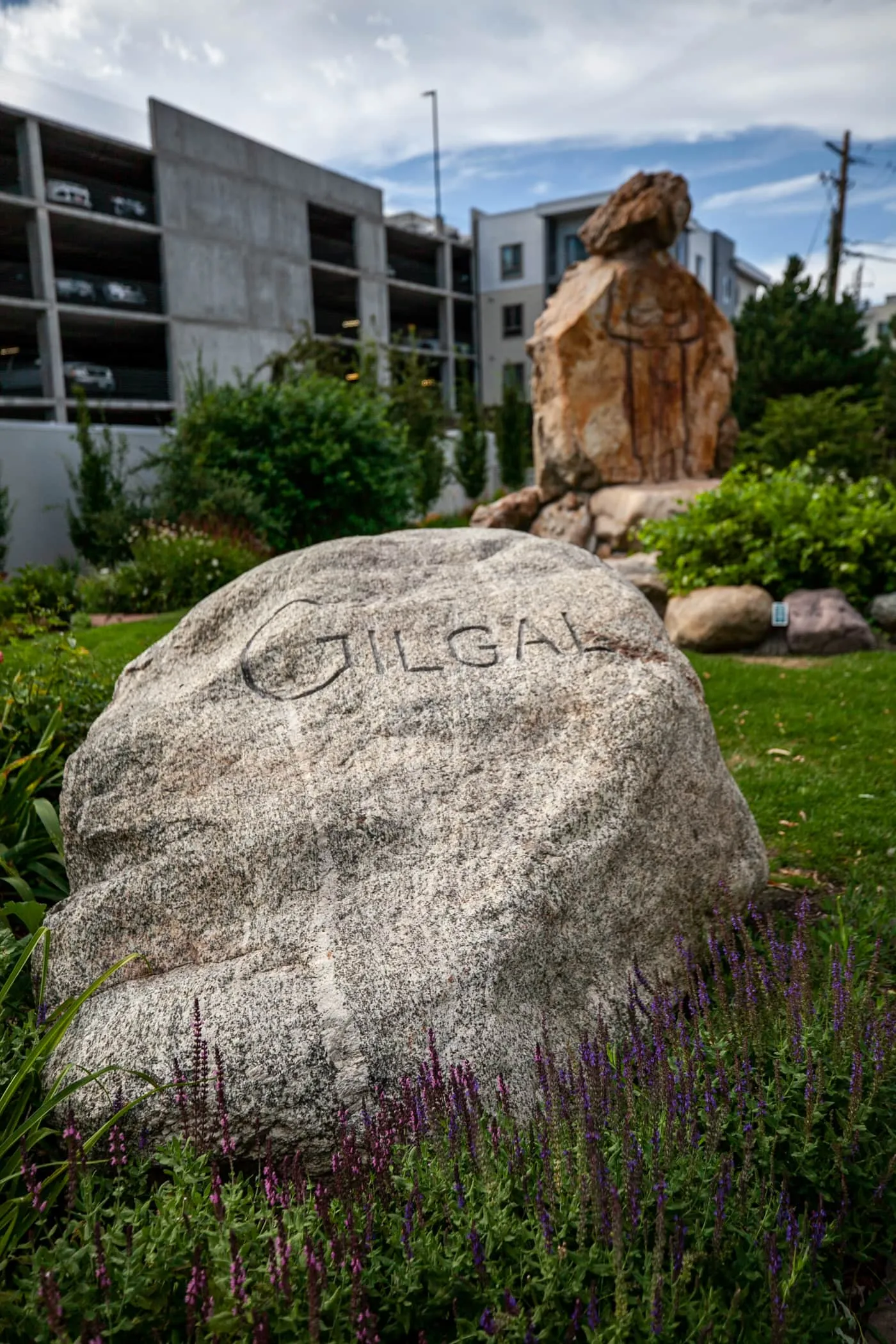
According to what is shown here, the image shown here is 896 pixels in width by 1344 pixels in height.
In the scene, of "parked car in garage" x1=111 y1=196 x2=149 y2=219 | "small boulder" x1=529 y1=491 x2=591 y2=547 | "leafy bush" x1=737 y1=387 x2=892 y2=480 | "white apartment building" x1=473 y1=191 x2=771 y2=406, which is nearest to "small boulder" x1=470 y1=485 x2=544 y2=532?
"small boulder" x1=529 y1=491 x2=591 y2=547

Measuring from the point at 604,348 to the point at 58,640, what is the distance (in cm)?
1158

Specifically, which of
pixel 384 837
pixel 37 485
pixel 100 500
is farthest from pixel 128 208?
pixel 384 837

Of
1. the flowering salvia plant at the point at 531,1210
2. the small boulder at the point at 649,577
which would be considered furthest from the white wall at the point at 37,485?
the flowering salvia plant at the point at 531,1210

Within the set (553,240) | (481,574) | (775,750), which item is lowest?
(775,750)

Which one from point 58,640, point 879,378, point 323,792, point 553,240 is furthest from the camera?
point 553,240

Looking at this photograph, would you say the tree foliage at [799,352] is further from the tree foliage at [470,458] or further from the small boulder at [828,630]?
the small boulder at [828,630]

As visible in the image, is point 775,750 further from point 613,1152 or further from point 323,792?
point 613,1152

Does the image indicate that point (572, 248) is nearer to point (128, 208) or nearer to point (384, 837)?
point (128, 208)

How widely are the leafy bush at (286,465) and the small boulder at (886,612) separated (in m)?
7.58

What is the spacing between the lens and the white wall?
16.4 m

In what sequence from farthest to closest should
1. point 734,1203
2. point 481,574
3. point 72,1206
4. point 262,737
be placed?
1. point 481,574
2. point 262,737
3. point 72,1206
4. point 734,1203

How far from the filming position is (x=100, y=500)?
16078mm

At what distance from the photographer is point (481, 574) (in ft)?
12.6

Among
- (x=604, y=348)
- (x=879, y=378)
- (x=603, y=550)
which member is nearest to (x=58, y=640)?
(x=603, y=550)
